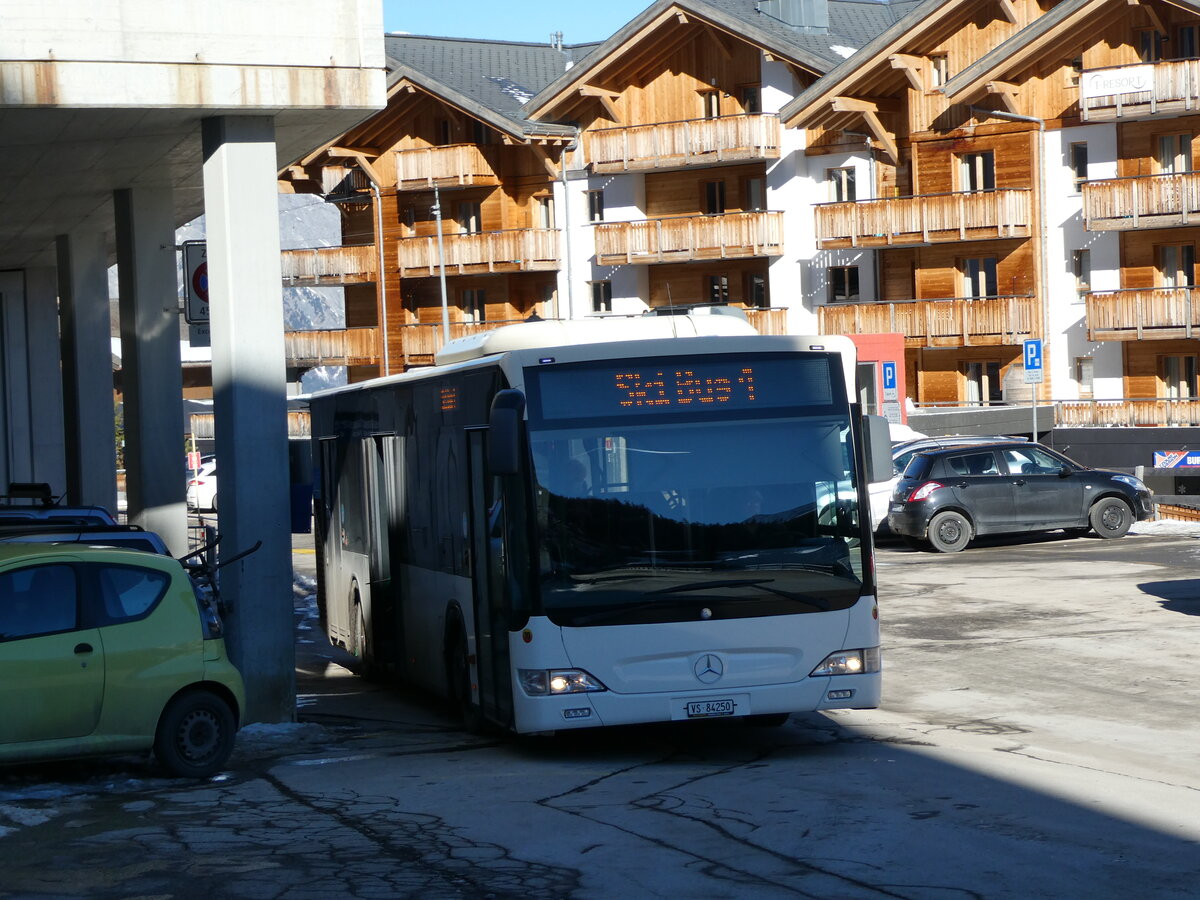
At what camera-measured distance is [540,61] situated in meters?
69.9

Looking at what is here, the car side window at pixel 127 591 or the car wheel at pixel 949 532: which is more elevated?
the car side window at pixel 127 591

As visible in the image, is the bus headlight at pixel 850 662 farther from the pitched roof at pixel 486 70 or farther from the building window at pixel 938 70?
the pitched roof at pixel 486 70

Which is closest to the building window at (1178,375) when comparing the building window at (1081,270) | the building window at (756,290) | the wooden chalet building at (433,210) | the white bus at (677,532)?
the building window at (1081,270)

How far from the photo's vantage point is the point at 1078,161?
167ft

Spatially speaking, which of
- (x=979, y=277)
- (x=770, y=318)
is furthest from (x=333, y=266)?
(x=979, y=277)

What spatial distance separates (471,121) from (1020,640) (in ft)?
157

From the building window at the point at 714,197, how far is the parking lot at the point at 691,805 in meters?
43.9

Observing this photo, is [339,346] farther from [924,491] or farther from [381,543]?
[381,543]

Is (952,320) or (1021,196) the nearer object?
(1021,196)

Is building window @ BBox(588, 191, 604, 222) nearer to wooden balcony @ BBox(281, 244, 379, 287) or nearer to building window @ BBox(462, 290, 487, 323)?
building window @ BBox(462, 290, 487, 323)

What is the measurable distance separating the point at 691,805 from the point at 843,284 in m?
47.6

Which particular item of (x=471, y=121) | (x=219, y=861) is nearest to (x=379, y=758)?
(x=219, y=861)

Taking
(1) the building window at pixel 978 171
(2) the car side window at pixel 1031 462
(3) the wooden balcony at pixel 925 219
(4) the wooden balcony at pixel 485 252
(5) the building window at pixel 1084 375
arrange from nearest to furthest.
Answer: (2) the car side window at pixel 1031 462 < (3) the wooden balcony at pixel 925 219 < (5) the building window at pixel 1084 375 < (1) the building window at pixel 978 171 < (4) the wooden balcony at pixel 485 252

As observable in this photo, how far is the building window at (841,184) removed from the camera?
55.7m
